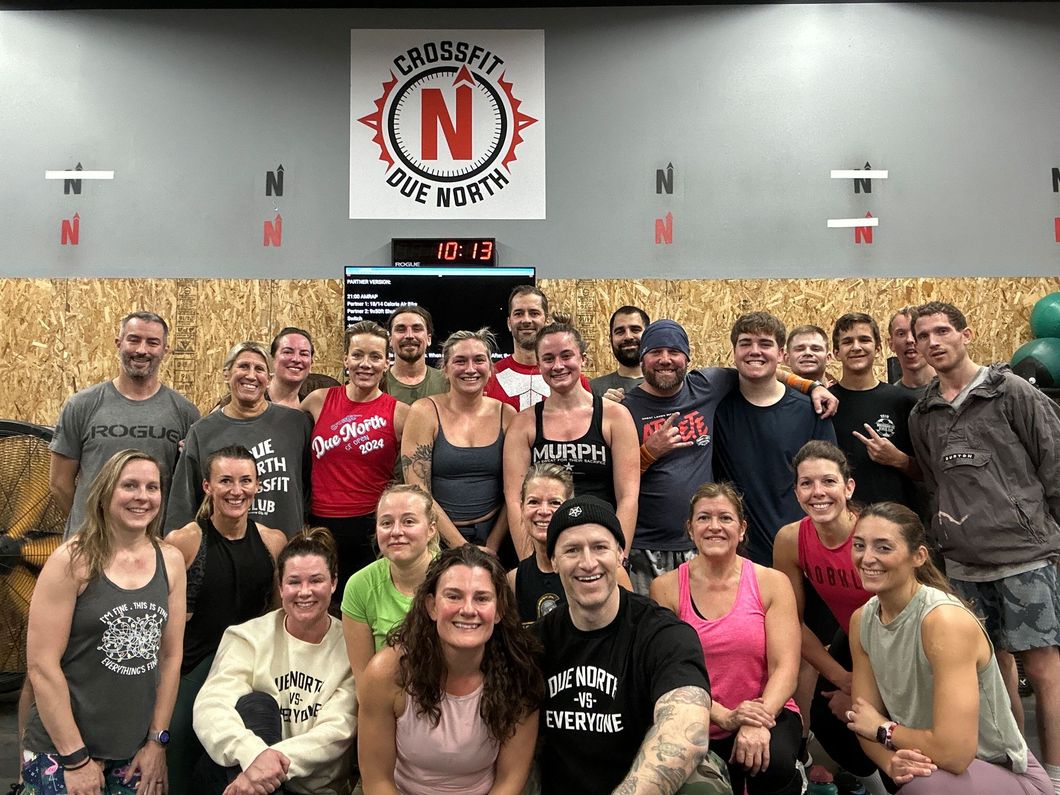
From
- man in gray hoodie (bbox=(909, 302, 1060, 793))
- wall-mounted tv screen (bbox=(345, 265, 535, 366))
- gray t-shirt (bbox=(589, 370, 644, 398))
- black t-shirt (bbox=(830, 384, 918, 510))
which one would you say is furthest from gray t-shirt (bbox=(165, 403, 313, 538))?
wall-mounted tv screen (bbox=(345, 265, 535, 366))

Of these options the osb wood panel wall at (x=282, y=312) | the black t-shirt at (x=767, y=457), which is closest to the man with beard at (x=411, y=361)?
the black t-shirt at (x=767, y=457)

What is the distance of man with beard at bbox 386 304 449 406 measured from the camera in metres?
4.50

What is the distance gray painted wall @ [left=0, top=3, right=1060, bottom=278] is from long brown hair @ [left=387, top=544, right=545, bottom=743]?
5157mm

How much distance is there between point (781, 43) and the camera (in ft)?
25.0

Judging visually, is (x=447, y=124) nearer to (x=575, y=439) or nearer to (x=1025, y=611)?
(x=575, y=439)

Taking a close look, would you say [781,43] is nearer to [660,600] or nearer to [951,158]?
[951,158]

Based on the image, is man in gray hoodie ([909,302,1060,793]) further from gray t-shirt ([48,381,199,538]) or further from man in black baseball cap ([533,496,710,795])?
gray t-shirt ([48,381,199,538])

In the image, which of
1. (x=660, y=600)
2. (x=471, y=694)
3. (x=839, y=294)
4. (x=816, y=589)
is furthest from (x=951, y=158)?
(x=471, y=694)

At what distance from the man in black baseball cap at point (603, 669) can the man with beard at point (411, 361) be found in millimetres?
2114

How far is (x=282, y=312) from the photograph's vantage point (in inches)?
289

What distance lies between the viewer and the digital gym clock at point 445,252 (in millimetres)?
7062

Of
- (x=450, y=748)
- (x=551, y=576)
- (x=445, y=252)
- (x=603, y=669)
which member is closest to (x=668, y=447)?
(x=551, y=576)

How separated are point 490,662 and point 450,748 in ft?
0.85

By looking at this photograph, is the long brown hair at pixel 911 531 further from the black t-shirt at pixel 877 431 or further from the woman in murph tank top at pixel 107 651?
the woman in murph tank top at pixel 107 651
